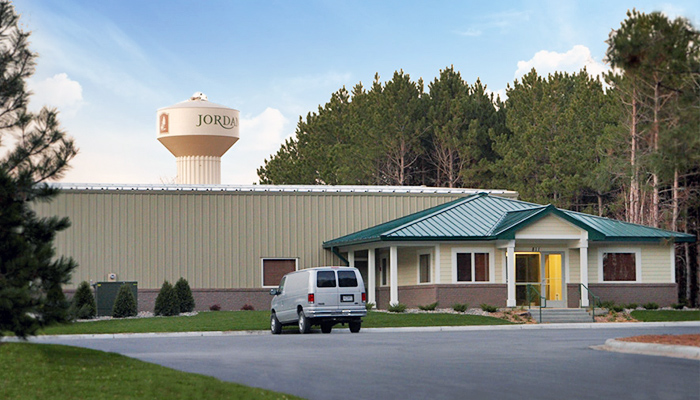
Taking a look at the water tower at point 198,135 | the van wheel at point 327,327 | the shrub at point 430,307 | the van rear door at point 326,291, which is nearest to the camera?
the van rear door at point 326,291

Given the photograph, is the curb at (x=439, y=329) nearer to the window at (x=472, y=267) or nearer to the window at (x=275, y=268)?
the window at (x=472, y=267)

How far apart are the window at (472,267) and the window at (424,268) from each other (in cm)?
134

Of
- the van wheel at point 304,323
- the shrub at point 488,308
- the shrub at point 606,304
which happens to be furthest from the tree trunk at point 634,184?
the van wheel at point 304,323

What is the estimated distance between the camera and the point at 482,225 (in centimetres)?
4053

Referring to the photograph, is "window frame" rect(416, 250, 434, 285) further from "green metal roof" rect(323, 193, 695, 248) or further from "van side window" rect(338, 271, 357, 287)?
"van side window" rect(338, 271, 357, 287)

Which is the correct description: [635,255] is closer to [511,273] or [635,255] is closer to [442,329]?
[511,273]

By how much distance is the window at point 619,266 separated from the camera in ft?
135

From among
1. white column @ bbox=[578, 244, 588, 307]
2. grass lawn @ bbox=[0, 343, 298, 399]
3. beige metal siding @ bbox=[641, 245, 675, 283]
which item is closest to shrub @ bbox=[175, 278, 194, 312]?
white column @ bbox=[578, 244, 588, 307]

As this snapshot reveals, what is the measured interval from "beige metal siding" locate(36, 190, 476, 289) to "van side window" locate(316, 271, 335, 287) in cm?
1528

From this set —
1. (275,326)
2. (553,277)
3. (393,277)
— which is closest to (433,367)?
(275,326)

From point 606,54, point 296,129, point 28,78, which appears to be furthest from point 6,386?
point 296,129

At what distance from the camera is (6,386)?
14.0 meters

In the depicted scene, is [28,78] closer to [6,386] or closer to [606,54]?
[6,386]

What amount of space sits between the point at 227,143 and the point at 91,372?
40.0 meters
